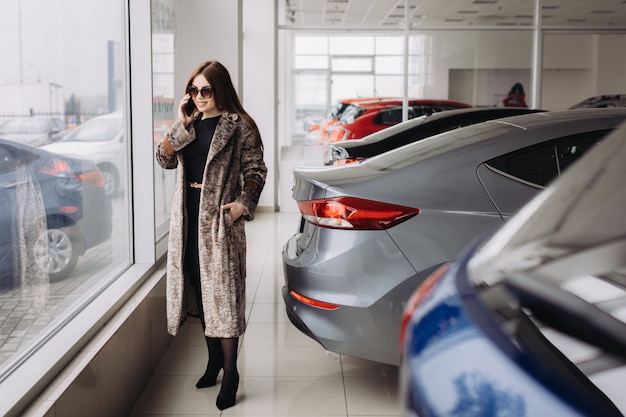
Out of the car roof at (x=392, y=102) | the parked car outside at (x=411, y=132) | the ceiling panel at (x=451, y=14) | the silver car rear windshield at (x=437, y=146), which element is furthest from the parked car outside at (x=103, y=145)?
the ceiling panel at (x=451, y=14)

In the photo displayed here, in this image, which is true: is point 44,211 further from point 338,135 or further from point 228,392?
point 338,135

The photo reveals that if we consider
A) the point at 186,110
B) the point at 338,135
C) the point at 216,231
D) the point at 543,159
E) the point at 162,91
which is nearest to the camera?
the point at 543,159

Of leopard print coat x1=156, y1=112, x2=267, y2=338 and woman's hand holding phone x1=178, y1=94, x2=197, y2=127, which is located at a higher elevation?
woman's hand holding phone x1=178, y1=94, x2=197, y2=127

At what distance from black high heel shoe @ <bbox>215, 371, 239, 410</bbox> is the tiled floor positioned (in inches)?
1.3

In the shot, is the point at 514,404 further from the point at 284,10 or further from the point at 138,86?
the point at 284,10

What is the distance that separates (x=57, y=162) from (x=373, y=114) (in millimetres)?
7057

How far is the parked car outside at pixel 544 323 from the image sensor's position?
75cm

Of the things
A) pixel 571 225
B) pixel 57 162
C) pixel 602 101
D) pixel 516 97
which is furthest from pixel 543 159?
pixel 602 101

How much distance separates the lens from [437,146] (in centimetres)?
326

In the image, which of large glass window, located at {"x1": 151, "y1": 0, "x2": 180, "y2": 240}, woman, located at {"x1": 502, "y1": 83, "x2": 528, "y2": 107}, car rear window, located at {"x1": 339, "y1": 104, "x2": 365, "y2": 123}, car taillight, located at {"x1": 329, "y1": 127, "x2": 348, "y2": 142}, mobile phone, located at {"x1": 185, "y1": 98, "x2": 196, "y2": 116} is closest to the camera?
mobile phone, located at {"x1": 185, "y1": 98, "x2": 196, "y2": 116}

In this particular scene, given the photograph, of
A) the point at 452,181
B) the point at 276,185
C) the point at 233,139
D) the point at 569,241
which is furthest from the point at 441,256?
the point at 276,185

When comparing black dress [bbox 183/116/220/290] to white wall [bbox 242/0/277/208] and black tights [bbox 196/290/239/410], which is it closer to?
black tights [bbox 196/290/239/410]

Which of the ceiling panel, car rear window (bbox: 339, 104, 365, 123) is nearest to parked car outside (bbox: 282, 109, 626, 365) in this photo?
car rear window (bbox: 339, 104, 365, 123)

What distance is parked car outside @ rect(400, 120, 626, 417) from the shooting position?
0.75m
